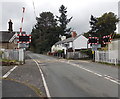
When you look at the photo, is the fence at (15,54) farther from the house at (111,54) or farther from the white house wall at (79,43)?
the white house wall at (79,43)

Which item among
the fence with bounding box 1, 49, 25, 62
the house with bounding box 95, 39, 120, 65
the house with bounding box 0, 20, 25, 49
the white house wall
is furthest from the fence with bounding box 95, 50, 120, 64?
the white house wall

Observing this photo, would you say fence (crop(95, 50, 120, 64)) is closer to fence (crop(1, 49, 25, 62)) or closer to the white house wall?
fence (crop(1, 49, 25, 62))

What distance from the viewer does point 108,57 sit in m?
21.6

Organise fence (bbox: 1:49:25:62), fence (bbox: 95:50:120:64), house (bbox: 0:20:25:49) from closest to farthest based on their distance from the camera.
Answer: fence (bbox: 95:50:120:64) → fence (bbox: 1:49:25:62) → house (bbox: 0:20:25:49)

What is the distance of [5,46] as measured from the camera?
141 feet

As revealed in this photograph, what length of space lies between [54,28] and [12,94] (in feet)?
230

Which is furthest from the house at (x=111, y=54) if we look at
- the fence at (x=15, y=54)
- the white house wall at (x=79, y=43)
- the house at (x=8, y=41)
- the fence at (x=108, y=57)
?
the white house wall at (x=79, y=43)

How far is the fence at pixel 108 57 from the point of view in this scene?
1983 centimetres

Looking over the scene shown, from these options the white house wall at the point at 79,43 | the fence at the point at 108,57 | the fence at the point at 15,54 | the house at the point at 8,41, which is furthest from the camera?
the white house wall at the point at 79,43

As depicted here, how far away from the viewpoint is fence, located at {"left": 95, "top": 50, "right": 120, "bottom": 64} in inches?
781

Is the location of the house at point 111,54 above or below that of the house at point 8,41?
below

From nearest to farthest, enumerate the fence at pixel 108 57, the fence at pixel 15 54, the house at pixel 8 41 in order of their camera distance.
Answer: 1. the fence at pixel 108 57
2. the fence at pixel 15 54
3. the house at pixel 8 41

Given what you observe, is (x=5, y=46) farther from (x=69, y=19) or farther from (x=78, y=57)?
(x=69, y=19)

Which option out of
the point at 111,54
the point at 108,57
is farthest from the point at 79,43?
the point at 111,54
